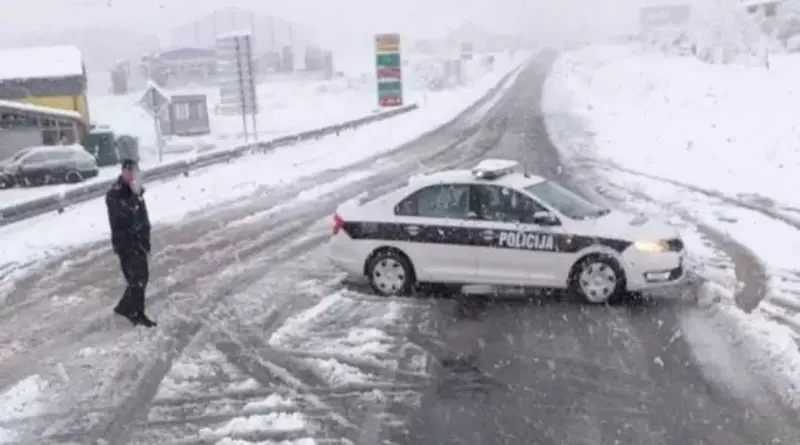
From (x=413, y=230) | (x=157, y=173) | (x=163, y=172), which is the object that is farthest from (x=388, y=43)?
(x=413, y=230)

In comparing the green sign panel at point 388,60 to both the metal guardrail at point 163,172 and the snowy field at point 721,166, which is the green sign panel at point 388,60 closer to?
the snowy field at point 721,166

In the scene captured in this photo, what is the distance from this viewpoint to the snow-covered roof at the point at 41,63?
4716 centimetres

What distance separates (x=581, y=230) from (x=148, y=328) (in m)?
5.29

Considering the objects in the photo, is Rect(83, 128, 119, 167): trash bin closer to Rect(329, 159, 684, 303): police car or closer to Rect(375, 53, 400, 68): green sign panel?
Rect(375, 53, 400, 68): green sign panel

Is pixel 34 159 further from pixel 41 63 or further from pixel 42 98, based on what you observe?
pixel 41 63

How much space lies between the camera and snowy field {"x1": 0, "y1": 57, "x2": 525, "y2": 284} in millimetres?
16297

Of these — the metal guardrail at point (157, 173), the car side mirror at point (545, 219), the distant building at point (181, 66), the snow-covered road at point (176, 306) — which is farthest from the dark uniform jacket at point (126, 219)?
the distant building at point (181, 66)

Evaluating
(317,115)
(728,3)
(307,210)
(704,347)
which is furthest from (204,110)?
(728,3)

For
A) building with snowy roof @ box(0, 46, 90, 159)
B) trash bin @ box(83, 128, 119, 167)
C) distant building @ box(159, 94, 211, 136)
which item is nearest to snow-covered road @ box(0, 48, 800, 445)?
trash bin @ box(83, 128, 119, 167)

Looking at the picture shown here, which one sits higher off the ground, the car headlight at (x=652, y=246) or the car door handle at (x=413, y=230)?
the car door handle at (x=413, y=230)

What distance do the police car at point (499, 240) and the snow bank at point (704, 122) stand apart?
7.89m

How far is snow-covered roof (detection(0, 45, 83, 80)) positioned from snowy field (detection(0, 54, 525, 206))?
5267 mm

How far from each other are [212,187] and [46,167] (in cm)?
1154

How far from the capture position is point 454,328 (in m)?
9.64
